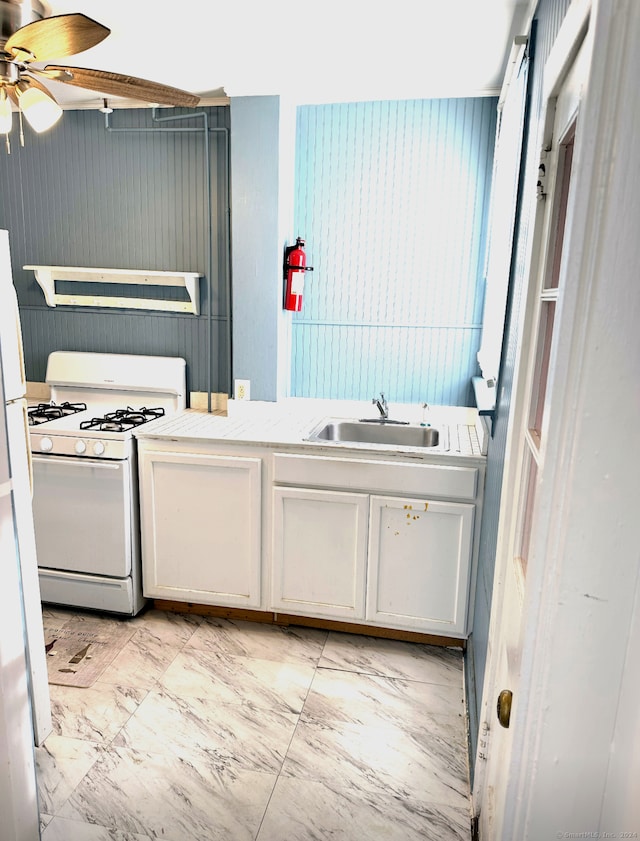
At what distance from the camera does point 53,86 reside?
3.12 meters

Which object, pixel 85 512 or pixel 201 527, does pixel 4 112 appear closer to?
pixel 85 512

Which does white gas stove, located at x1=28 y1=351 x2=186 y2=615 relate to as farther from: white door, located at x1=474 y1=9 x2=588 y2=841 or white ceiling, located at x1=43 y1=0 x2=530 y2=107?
white door, located at x1=474 y1=9 x2=588 y2=841

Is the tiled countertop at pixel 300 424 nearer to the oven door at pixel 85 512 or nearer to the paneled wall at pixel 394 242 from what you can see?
the paneled wall at pixel 394 242

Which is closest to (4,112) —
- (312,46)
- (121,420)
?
(312,46)

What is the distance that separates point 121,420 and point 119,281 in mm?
872

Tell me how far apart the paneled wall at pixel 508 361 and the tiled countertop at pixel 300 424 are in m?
0.41

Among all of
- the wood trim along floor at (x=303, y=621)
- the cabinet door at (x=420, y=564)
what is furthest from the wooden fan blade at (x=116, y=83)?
the wood trim along floor at (x=303, y=621)

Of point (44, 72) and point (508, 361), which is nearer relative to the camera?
point (508, 361)

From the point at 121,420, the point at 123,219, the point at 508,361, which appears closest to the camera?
the point at 508,361

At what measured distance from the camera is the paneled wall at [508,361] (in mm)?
1541

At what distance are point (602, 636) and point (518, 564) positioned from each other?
50 centimetres

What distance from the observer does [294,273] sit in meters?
3.17

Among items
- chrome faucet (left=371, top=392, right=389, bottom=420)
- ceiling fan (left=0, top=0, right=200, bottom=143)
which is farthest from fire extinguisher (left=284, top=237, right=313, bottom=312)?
ceiling fan (left=0, top=0, right=200, bottom=143)

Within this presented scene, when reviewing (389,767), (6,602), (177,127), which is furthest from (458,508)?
(177,127)
